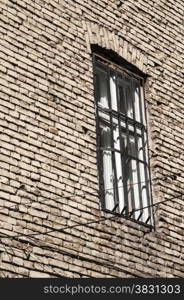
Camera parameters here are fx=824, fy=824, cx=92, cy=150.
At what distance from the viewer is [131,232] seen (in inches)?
368

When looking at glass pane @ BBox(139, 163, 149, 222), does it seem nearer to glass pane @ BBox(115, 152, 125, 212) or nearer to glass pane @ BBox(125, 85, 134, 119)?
glass pane @ BBox(115, 152, 125, 212)

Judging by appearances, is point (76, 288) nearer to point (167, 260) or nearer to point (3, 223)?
point (3, 223)

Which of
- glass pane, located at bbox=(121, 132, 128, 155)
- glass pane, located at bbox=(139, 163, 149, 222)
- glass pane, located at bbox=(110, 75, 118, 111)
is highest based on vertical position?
glass pane, located at bbox=(110, 75, 118, 111)

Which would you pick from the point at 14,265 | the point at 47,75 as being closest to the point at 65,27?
the point at 47,75

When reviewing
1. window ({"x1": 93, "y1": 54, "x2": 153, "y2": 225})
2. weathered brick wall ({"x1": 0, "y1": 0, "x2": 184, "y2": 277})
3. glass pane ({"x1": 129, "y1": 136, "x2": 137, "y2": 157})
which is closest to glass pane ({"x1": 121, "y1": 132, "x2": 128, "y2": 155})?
window ({"x1": 93, "y1": 54, "x2": 153, "y2": 225})

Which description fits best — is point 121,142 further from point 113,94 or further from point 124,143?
point 113,94

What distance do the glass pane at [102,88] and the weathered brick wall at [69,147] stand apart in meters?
0.29

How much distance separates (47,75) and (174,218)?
2411 mm

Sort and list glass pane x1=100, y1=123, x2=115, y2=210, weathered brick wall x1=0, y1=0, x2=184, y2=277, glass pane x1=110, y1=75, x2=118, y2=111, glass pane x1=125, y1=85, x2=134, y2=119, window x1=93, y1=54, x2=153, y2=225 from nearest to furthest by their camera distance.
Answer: weathered brick wall x1=0, y1=0, x2=184, y2=277 → glass pane x1=100, y1=123, x2=115, y2=210 → window x1=93, y1=54, x2=153, y2=225 → glass pane x1=110, y1=75, x2=118, y2=111 → glass pane x1=125, y1=85, x2=134, y2=119

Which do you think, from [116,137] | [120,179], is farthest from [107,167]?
[116,137]

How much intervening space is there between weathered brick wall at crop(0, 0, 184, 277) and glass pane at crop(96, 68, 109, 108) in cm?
29

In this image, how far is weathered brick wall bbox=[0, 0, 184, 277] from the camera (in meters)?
8.18

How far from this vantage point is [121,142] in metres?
9.84

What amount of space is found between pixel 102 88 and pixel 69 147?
4.13ft
